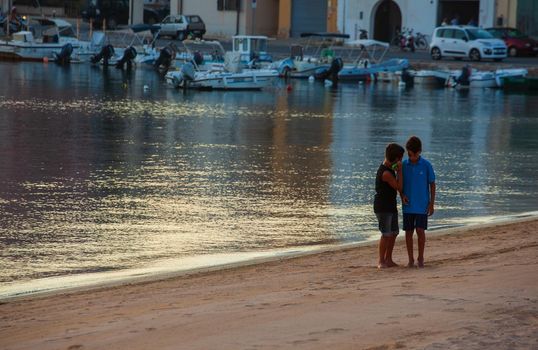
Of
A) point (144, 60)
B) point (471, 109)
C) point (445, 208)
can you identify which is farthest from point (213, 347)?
point (144, 60)

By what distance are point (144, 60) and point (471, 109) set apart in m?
25.8

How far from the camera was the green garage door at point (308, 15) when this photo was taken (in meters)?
75.8

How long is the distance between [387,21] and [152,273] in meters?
61.1

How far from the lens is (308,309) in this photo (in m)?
9.31

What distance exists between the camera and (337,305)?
31.0 feet

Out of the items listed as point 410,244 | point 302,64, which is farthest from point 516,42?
point 410,244

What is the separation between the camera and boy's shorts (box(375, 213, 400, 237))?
38.3 feet

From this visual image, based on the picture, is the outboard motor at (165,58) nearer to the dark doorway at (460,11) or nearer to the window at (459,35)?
the window at (459,35)

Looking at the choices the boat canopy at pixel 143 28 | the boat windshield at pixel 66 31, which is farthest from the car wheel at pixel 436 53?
the boat windshield at pixel 66 31

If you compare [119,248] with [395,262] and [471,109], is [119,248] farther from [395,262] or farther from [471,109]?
[471,109]

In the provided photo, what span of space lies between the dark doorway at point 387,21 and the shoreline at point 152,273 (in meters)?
57.2

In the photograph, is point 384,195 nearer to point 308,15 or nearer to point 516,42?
point 516,42

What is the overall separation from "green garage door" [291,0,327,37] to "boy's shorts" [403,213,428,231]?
213 ft

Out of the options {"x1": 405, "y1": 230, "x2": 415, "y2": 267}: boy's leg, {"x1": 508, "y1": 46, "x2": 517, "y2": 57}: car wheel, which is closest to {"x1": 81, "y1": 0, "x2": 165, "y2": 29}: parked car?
{"x1": 508, "y1": 46, "x2": 517, "y2": 57}: car wheel
